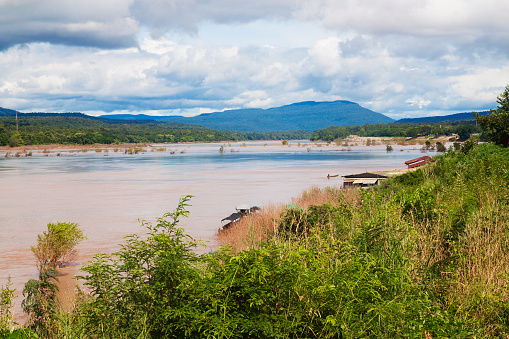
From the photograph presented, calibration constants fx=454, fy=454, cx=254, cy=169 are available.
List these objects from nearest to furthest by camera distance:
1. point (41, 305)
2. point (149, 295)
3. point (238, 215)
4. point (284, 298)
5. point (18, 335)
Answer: point (18, 335) < point (284, 298) < point (149, 295) < point (41, 305) < point (238, 215)

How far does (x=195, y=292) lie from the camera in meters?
5.52

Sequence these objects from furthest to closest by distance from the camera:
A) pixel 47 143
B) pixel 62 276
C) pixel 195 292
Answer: pixel 47 143 → pixel 62 276 → pixel 195 292

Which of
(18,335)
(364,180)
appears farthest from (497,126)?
(18,335)

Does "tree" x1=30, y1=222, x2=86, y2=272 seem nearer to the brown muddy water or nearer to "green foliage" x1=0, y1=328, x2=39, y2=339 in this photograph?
the brown muddy water

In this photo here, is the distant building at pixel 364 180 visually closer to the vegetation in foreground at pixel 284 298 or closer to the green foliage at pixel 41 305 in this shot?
the green foliage at pixel 41 305

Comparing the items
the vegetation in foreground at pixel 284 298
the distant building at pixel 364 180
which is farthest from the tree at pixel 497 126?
the vegetation in foreground at pixel 284 298

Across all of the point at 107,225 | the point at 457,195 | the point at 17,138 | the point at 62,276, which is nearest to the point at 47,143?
the point at 17,138

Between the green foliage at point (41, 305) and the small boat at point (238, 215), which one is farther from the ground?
the green foliage at point (41, 305)

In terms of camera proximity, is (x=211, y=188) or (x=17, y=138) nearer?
(x=211, y=188)

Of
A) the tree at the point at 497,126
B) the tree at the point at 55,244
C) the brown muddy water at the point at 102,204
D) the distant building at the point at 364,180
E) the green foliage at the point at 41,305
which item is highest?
the tree at the point at 497,126

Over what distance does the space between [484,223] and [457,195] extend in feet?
14.4

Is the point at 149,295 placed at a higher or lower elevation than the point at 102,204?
higher

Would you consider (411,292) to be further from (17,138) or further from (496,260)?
(17,138)

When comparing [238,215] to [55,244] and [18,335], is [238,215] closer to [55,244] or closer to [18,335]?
[55,244]
